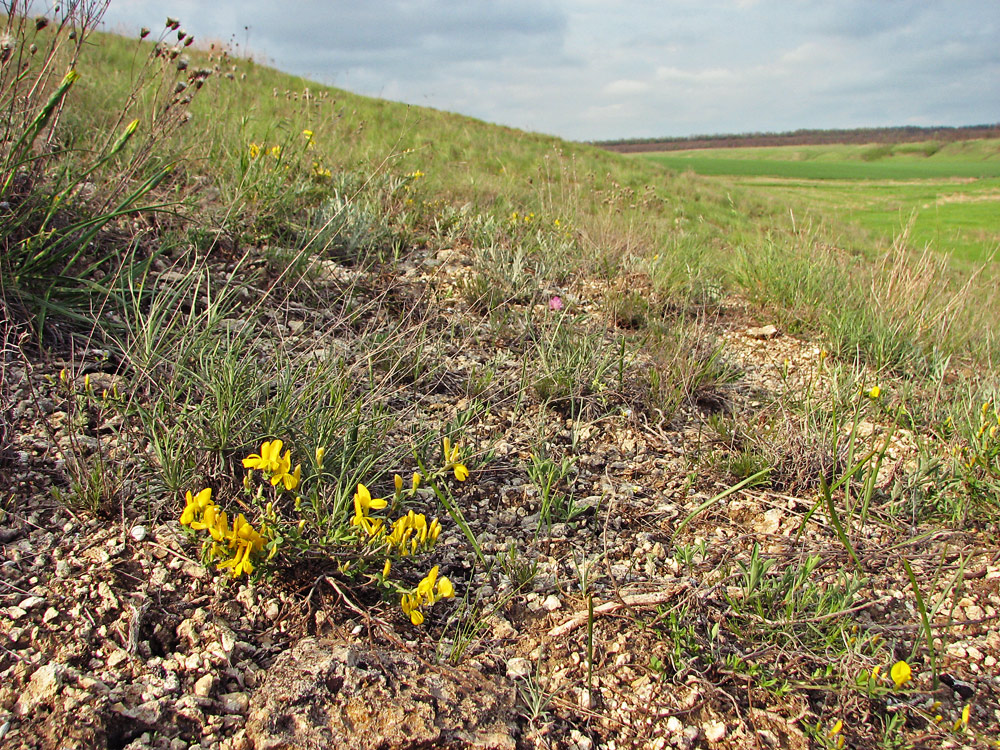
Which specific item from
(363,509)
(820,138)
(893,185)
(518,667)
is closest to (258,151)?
(363,509)

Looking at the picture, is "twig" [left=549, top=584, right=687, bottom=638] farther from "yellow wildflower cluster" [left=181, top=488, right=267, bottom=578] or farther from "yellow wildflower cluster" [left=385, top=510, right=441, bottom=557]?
"yellow wildflower cluster" [left=181, top=488, right=267, bottom=578]

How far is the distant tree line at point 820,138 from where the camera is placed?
303 ft

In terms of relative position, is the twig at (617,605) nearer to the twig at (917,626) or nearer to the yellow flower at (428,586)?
the yellow flower at (428,586)

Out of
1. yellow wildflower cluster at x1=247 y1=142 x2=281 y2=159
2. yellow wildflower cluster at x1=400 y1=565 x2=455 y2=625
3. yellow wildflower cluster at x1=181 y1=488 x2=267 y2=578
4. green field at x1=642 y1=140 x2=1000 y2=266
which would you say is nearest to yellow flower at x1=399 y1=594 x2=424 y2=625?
yellow wildflower cluster at x1=400 y1=565 x2=455 y2=625

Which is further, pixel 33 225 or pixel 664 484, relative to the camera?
pixel 33 225

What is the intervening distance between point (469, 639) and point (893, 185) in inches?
2361

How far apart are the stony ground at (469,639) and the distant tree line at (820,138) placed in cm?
9410

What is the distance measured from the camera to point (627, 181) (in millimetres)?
10203

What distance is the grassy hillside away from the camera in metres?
1.31

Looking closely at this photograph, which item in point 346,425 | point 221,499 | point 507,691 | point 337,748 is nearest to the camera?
point 337,748

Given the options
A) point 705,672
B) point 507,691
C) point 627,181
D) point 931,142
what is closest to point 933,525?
point 705,672

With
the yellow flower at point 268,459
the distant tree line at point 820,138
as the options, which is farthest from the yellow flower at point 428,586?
the distant tree line at point 820,138

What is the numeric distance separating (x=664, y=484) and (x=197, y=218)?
8.62 feet

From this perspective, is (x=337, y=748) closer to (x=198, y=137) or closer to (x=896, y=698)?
(x=896, y=698)
